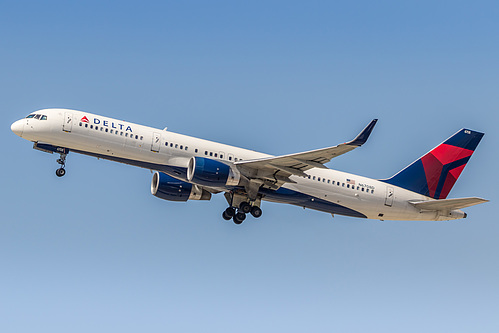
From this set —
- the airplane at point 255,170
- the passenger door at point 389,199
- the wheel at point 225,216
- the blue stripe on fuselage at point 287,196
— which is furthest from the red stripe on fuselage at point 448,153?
the wheel at point 225,216

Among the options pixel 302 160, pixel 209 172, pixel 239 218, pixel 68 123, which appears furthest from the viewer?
pixel 239 218

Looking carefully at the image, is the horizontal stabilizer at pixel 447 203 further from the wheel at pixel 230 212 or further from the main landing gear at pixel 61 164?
the main landing gear at pixel 61 164

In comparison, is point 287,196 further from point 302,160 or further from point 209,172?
point 209,172

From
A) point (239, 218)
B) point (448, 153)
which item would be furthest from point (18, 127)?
point (448, 153)

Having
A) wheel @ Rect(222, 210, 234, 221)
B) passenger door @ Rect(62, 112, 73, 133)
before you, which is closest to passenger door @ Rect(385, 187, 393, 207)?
wheel @ Rect(222, 210, 234, 221)

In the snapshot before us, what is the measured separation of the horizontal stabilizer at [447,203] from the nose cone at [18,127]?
2469 cm

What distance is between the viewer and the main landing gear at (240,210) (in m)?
41.9

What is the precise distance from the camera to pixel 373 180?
4372 centimetres

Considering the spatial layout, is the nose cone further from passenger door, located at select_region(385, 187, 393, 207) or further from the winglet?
passenger door, located at select_region(385, 187, 393, 207)

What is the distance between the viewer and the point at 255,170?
39.6m

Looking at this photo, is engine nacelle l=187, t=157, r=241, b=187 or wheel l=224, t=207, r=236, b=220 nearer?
engine nacelle l=187, t=157, r=241, b=187

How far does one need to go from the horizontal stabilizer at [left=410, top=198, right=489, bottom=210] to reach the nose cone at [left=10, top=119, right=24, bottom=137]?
24.7 metres

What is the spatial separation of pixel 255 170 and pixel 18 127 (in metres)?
13.9

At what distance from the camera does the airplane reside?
37781mm
